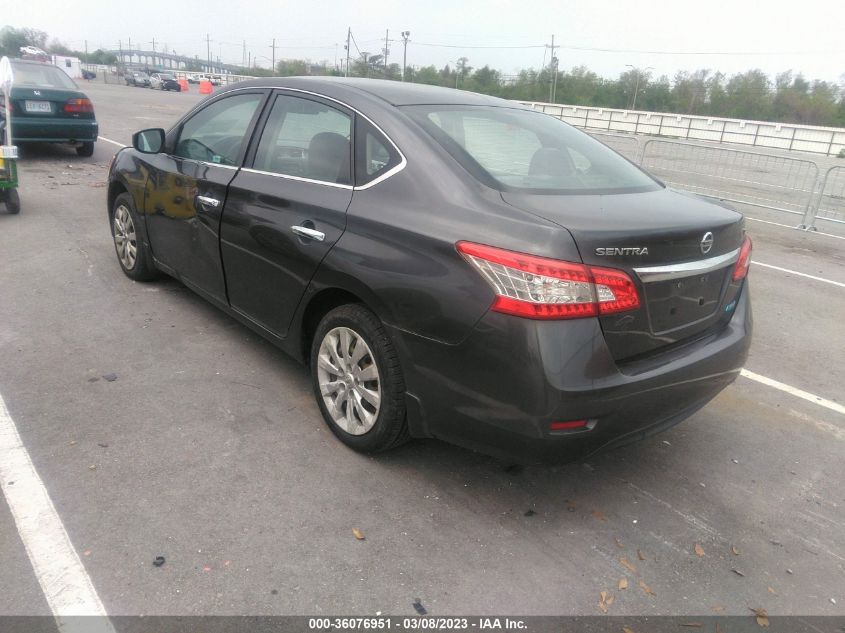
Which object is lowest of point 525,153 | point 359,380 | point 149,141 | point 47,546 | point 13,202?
point 47,546

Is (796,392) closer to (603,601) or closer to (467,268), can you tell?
(603,601)

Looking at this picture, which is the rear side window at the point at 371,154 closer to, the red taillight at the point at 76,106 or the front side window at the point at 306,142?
the front side window at the point at 306,142

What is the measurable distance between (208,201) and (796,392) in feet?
12.7

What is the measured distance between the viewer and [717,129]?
109 feet

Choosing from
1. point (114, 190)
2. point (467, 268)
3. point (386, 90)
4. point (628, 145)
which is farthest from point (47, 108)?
point (467, 268)

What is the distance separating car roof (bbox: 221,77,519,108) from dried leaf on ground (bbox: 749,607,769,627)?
2.64 meters

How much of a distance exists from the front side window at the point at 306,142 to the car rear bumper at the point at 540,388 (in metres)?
1.02

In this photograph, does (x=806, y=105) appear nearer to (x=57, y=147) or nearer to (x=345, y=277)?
(x=57, y=147)

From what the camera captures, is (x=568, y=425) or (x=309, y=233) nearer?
(x=568, y=425)

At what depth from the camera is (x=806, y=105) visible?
185 feet

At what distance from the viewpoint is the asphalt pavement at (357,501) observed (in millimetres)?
2422

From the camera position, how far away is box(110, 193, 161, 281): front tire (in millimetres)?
5086

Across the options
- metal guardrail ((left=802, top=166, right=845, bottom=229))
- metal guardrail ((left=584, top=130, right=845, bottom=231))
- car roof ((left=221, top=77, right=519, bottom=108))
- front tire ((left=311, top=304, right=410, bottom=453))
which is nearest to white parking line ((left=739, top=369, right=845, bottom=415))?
car roof ((left=221, top=77, right=519, bottom=108))

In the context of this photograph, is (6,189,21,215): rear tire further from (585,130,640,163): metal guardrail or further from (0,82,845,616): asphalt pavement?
(585,130,640,163): metal guardrail
